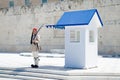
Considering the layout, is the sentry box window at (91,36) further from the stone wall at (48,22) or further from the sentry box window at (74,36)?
the stone wall at (48,22)

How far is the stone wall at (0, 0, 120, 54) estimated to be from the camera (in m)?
23.0

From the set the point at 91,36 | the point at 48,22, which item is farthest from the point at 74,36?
the point at 48,22

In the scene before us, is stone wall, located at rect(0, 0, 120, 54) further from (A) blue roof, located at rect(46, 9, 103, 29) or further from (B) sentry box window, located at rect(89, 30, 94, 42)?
(A) blue roof, located at rect(46, 9, 103, 29)

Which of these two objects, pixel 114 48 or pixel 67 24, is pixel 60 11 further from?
pixel 67 24

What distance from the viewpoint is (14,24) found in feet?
98.2

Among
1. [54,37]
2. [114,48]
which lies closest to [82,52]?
[114,48]

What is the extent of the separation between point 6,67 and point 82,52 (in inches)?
154

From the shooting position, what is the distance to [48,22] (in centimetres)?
2731

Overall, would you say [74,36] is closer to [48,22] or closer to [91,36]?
[91,36]

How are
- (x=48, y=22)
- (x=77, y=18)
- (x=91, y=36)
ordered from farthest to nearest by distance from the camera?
1. (x=48, y=22)
2. (x=91, y=36)
3. (x=77, y=18)

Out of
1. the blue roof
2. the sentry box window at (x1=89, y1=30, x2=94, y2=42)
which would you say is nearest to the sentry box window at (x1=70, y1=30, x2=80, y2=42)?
the blue roof

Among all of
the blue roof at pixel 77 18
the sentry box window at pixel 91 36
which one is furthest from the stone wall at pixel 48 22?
the blue roof at pixel 77 18

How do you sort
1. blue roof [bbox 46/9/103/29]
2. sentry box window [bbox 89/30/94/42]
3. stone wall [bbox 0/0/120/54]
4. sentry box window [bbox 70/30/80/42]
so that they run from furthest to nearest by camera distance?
stone wall [bbox 0/0/120/54]
sentry box window [bbox 89/30/94/42]
sentry box window [bbox 70/30/80/42]
blue roof [bbox 46/9/103/29]

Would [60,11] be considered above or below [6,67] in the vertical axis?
above
